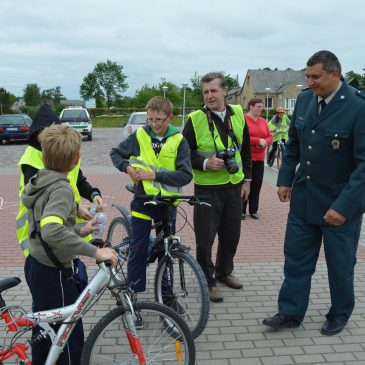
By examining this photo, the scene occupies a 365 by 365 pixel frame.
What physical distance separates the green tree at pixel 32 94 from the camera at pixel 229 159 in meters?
83.1

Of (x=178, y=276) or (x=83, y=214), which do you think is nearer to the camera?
(x=83, y=214)

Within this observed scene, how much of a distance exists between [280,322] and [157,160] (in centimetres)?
164

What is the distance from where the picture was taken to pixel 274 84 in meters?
78.4

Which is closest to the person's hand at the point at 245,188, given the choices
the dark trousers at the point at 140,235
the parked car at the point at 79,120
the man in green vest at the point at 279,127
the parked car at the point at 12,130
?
the dark trousers at the point at 140,235

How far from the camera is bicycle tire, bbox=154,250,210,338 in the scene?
3412mm

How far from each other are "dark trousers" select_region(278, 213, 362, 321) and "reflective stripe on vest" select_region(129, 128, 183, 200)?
1054 mm

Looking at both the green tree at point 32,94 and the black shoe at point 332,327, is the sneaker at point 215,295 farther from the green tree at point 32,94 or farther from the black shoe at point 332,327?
the green tree at point 32,94

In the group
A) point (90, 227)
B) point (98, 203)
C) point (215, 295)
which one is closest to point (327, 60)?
point (98, 203)

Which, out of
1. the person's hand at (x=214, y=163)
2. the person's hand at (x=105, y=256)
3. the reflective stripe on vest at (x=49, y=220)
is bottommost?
the person's hand at (x=105, y=256)

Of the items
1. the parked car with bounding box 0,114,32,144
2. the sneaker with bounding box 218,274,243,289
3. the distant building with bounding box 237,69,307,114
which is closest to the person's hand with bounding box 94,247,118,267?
the sneaker with bounding box 218,274,243,289

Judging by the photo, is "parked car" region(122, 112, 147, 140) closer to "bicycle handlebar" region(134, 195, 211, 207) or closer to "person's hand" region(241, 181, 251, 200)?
"person's hand" region(241, 181, 251, 200)

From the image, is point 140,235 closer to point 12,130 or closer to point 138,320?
point 138,320

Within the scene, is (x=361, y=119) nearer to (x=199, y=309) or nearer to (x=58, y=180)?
(x=199, y=309)

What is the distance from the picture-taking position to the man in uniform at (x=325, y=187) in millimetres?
3250
